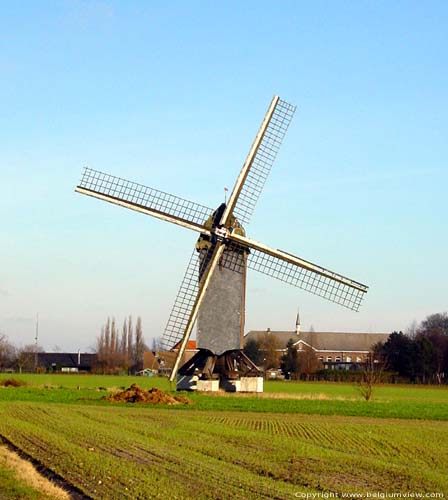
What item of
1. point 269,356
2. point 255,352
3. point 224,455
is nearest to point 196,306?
point 224,455

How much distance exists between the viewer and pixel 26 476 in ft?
50.3

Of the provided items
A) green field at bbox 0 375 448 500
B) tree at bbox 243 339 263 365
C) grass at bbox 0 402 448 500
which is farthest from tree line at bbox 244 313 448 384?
grass at bbox 0 402 448 500

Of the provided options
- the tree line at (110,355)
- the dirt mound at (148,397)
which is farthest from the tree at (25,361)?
the dirt mound at (148,397)

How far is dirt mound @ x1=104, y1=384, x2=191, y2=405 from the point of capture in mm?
40969

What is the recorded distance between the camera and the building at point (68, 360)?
140375 mm

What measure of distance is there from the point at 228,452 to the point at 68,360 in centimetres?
13169

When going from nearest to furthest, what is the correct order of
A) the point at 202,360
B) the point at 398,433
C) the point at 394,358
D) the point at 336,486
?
the point at 336,486 → the point at 398,433 → the point at 202,360 → the point at 394,358

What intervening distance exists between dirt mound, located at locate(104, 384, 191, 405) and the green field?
358 cm

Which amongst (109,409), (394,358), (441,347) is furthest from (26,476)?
(441,347)

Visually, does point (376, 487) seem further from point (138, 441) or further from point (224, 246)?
point (224, 246)

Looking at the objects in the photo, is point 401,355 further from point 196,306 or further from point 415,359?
point 196,306

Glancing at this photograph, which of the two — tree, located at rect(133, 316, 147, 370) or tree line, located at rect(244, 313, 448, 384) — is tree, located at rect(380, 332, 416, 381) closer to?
tree line, located at rect(244, 313, 448, 384)

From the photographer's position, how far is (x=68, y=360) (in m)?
148

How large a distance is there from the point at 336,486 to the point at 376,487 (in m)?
0.66
